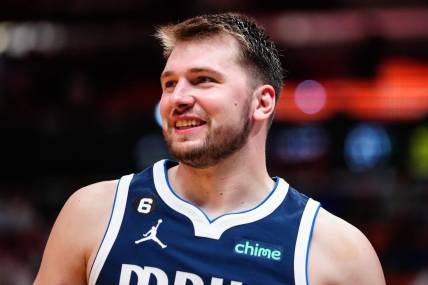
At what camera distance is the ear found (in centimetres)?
349

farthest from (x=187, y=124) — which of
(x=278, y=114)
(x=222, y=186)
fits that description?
(x=278, y=114)

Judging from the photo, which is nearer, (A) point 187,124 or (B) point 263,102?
(A) point 187,124

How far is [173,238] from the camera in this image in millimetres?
3328

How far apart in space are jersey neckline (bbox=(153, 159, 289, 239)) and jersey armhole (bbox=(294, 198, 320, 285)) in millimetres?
123

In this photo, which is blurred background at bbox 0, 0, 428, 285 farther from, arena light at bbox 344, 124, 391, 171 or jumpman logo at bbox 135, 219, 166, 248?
jumpman logo at bbox 135, 219, 166, 248

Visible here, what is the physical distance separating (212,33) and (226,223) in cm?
74

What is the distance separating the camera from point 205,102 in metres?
3.29

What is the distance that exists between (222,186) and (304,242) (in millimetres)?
399

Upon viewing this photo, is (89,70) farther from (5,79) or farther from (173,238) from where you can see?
(173,238)

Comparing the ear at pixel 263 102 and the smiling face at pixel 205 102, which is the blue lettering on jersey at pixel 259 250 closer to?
the smiling face at pixel 205 102

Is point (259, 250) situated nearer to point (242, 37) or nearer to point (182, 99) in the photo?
point (182, 99)

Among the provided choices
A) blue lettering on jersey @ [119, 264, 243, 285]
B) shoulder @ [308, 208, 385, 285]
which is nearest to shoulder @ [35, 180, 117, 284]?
blue lettering on jersey @ [119, 264, 243, 285]

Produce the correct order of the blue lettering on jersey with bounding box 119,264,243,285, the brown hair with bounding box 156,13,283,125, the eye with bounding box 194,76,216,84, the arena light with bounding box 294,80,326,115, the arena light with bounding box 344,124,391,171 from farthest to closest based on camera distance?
the arena light with bounding box 294,80,326,115 → the arena light with bounding box 344,124,391,171 → the brown hair with bounding box 156,13,283,125 → the eye with bounding box 194,76,216,84 → the blue lettering on jersey with bounding box 119,264,243,285

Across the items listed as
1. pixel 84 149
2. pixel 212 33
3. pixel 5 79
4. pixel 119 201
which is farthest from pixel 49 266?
pixel 5 79
